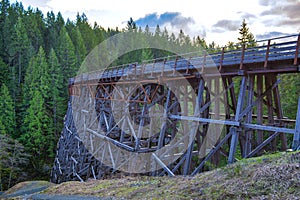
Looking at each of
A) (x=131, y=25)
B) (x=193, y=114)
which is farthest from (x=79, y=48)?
(x=193, y=114)

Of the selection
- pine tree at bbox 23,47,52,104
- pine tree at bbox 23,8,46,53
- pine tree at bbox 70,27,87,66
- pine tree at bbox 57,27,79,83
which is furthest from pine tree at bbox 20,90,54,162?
pine tree at bbox 23,8,46,53

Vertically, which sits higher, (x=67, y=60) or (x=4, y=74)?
(x=67, y=60)

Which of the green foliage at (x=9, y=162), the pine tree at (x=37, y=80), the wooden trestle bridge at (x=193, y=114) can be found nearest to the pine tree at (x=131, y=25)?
the pine tree at (x=37, y=80)

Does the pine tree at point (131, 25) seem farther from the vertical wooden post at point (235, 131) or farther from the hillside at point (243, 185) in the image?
the hillside at point (243, 185)

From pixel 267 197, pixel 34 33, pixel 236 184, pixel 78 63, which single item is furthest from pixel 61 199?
pixel 34 33

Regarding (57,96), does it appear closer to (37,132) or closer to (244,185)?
(37,132)

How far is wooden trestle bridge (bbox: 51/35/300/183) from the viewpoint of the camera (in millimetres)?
8428

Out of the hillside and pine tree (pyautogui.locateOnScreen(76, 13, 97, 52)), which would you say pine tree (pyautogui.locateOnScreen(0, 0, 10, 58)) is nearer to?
pine tree (pyautogui.locateOnScreen(76, 13, 97, 52))

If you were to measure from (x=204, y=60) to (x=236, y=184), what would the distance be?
5744 millimetres

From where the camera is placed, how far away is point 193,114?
36.0ft

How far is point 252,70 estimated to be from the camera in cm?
862

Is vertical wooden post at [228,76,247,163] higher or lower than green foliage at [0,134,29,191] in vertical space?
higher

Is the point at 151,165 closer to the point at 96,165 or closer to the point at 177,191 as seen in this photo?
the point at 96,165

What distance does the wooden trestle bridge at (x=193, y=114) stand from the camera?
332 inches
